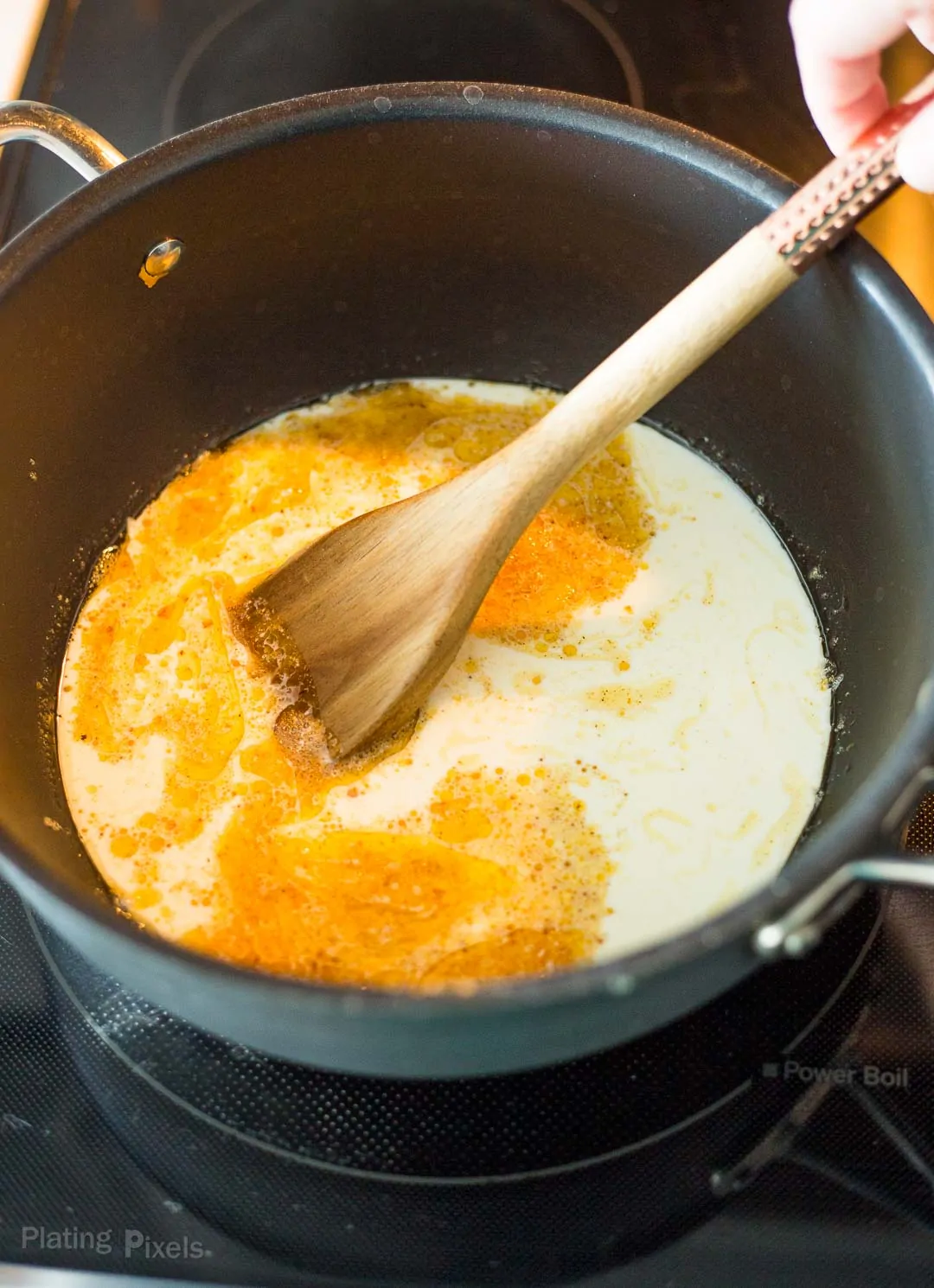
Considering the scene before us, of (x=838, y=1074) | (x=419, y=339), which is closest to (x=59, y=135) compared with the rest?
(x=419, y=339)

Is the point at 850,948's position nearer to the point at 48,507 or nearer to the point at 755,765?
the point at 755,765

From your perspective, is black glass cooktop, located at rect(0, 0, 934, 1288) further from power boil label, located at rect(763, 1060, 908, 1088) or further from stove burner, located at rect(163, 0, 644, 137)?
stove burner, located at rect(163, 0, 644, 137)

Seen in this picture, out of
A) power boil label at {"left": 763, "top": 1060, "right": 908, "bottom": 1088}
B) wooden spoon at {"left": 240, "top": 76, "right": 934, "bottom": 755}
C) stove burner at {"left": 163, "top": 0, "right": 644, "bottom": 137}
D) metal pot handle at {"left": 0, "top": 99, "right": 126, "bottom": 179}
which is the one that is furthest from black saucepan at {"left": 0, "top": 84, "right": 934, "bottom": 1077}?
stove burner at {"left": 163, "top": 0, "right": 644, "bottom": 137}

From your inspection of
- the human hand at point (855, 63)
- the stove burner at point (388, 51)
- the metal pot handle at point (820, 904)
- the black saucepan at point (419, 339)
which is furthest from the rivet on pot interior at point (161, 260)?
the metal pot handle at point (820, 904)

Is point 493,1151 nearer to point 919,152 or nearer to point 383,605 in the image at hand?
point 383,605

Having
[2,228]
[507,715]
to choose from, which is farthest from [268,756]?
[2,228]

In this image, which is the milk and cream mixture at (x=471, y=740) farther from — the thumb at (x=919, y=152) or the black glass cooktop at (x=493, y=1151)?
the thumb at (x=919, y=152)

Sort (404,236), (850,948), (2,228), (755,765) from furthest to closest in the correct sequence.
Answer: (2,228), (404,236), (755,765), (850,948)
